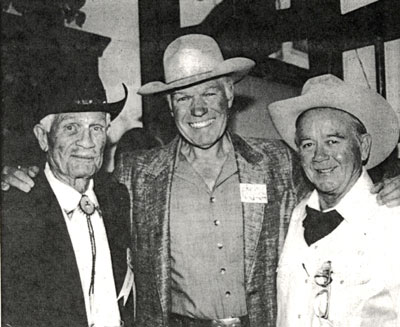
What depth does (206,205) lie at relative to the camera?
184 centimetres

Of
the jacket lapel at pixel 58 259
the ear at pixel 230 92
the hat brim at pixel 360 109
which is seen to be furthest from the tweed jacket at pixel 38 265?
the hat brim at pixel 360 109

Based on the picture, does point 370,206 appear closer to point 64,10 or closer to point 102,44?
point 102,44

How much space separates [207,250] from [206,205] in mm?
142

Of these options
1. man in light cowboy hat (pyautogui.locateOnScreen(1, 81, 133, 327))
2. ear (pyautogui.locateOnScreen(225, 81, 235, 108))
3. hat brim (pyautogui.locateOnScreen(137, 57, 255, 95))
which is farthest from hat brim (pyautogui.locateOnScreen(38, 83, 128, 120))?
ear (pyautogui.locateOnScreen(225, 81, 235, 108))

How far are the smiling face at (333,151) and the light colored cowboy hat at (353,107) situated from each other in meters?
0.03

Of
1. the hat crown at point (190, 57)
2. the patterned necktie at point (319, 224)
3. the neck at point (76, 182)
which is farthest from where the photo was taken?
the hat crown at point (190, 57)

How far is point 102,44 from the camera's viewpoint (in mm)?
1875

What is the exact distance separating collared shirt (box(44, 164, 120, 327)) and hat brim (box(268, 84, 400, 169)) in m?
0.67

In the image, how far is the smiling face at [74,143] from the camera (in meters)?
1.73

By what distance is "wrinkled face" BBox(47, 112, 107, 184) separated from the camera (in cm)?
173

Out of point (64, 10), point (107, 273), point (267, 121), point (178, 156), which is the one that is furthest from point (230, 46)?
point (107, 273)

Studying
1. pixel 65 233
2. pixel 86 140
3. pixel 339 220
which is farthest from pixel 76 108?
pixel 339 220

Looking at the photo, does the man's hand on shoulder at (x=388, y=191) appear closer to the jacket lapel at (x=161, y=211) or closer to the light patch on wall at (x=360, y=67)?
the light patch on wall at (x=360, y=67)

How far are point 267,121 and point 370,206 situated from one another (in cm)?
46
